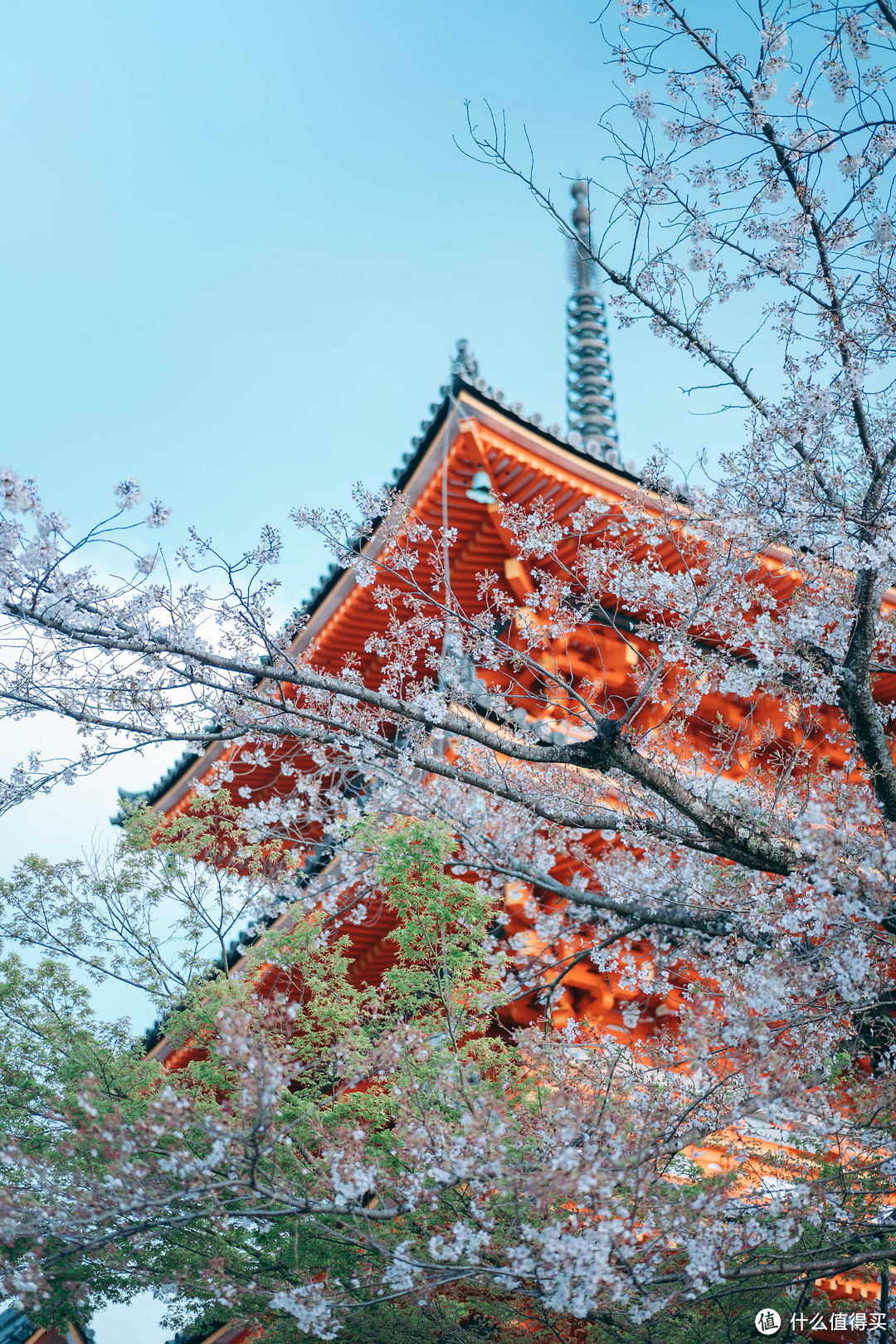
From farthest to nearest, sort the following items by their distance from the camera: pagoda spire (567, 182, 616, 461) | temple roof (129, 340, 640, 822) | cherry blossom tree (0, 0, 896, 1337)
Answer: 1. pagoda spire (567, 182, 616, 461)
2. temple roof (129, 340, 640, 822)
3. cherry blossom tree (0, 0, 896, 1337)

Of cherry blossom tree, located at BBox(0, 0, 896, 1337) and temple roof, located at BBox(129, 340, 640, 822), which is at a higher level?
temple roof, located at BBox(129, 340, 640, 822)

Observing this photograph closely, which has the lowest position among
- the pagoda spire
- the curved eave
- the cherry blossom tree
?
the cherry blossom tree

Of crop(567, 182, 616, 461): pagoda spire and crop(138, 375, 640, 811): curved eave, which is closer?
crop(138, 375, 640, 811): curved eave

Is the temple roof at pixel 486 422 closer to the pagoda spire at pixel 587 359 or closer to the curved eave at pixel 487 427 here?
the curved eave at pixel 487 427

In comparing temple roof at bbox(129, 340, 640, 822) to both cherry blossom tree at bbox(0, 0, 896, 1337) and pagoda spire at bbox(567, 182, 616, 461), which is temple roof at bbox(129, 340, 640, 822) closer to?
cherry blossom tree at bbox(0, 0, 896, 1337)

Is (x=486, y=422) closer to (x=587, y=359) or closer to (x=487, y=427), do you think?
(x=487, y=427)

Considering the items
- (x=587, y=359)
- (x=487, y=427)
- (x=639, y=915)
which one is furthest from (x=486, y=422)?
(x=587, y=359)

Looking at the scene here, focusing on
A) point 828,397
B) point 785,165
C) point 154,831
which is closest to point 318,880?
point 154,831

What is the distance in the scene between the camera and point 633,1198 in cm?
346

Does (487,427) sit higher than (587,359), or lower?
lower

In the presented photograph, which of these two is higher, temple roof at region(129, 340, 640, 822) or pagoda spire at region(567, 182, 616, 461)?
pagoda spire at region(567, 182, 616, 461)

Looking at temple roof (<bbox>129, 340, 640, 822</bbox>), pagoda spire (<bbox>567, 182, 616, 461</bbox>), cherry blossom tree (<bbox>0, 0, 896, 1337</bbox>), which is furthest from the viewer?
pagoda spire (<bbox>567, 182, 616, 461</bbox>)

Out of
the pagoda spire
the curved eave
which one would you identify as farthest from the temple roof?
the pagoda spire

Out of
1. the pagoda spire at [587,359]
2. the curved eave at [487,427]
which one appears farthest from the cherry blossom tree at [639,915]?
the pagoda spire at [587,359]
